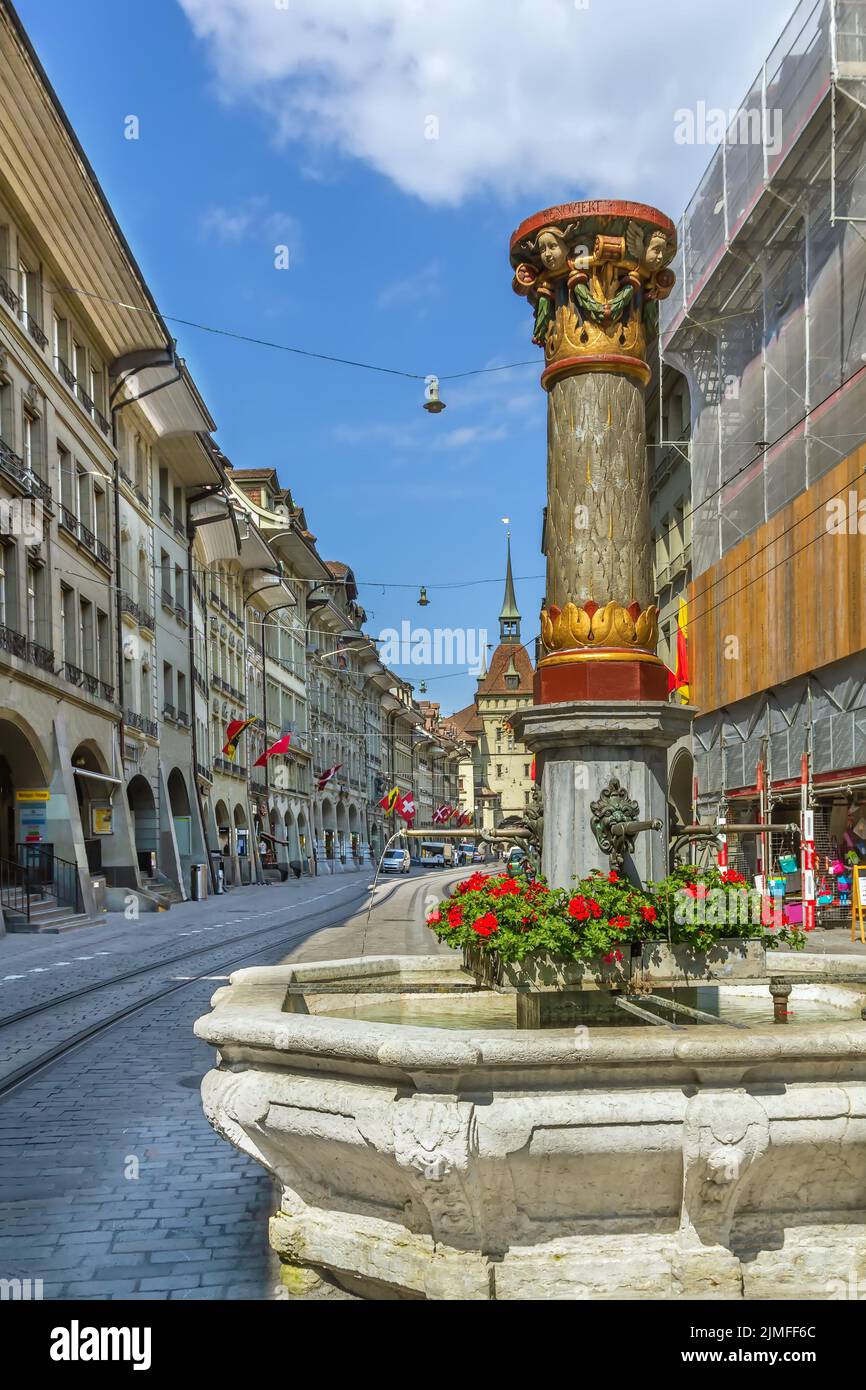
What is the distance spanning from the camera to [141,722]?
33531 mm

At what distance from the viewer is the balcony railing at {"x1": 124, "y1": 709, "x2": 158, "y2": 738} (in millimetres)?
32253

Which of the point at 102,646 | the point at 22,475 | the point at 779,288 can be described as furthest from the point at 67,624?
the point at 779,288

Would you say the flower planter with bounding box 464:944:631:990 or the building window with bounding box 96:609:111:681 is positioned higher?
the building window with bounding box 96:609:111:681

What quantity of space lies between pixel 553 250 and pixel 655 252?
24.6 inches

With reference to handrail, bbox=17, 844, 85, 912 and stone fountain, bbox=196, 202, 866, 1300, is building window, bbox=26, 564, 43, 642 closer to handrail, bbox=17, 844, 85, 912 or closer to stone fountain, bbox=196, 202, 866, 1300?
handrail, bbox=17, 844, 85, 912

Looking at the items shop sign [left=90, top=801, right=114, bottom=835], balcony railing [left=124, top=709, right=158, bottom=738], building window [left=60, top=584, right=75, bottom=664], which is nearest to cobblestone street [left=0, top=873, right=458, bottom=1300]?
building window [left=60, top=584, right=75, bottom=664]

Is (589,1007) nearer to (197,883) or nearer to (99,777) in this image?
(99,777)

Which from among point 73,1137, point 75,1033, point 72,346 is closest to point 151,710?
point 72,346

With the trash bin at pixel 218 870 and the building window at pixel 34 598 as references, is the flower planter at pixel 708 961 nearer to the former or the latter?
the building window at pixel 34 598

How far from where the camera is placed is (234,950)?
717 inches

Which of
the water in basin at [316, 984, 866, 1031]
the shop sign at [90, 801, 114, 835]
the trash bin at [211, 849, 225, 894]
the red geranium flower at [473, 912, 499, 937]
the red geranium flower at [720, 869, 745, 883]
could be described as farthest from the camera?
the trash bin at [211, 849, 225, 894]

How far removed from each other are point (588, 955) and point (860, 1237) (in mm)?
2171

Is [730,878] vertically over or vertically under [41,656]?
under

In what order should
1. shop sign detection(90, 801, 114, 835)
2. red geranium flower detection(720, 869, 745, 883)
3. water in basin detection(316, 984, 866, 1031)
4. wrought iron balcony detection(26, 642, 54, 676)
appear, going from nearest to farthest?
water in basin detection(316, 984, 866, 1031), red geranium flower detection(720, 869, 745, 883), wrought iron balcony detection(26, 642, 54, 676), shop sign detection(90, 801, 114, 835)
